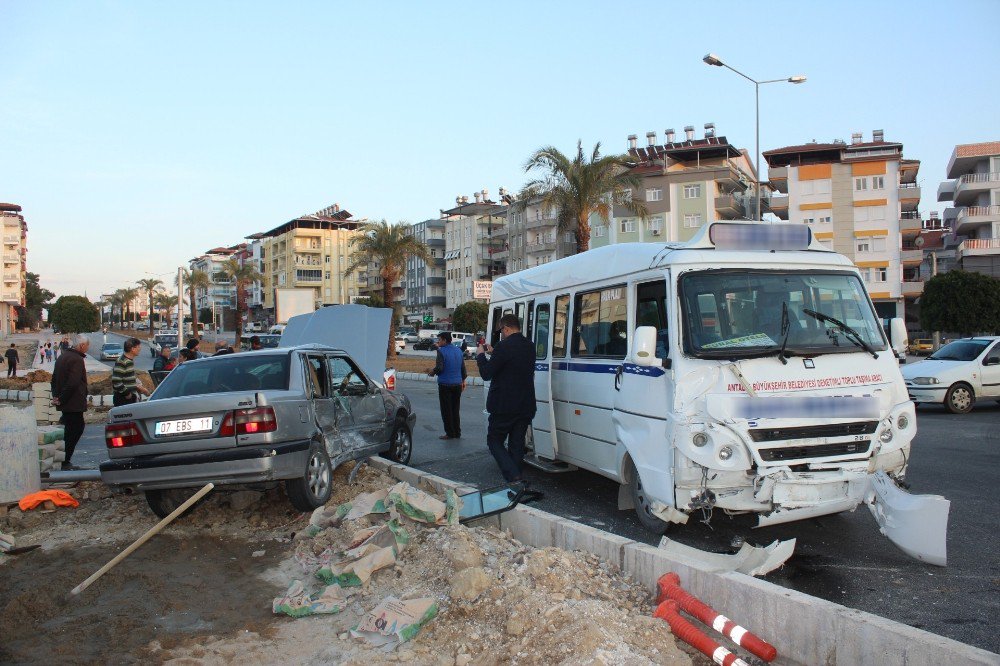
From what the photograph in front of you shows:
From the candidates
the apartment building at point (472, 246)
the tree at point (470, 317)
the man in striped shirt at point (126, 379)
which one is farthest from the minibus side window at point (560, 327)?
the apartment building at point (472, 246)

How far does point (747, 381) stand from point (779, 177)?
231 ft

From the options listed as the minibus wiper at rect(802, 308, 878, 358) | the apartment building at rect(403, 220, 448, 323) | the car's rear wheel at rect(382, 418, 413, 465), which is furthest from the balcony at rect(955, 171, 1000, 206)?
the minibus wiper at rect(802, 308, 878, 358)

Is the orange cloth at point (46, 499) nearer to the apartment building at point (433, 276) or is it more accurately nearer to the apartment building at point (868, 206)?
the apartment building at point (868, 206)

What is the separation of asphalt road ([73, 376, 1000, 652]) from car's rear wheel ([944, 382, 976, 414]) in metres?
4.67

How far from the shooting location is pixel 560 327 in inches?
350

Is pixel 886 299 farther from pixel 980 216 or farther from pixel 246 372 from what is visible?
pixel 246 372

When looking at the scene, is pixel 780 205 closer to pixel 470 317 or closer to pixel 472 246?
pixel 470 317

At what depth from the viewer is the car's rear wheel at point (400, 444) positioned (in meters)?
10.2

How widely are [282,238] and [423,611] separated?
470 ft

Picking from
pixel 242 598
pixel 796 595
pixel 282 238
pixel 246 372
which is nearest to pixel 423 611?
pixel 242 598

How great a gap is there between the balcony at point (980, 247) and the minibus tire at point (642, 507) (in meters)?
71.4

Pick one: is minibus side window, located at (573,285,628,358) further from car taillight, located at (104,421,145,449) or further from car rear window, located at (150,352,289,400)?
car taillight, located at (104,421,145,449)

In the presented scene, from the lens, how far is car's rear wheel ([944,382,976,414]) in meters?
16.5

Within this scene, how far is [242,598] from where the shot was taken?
5.45 meters
